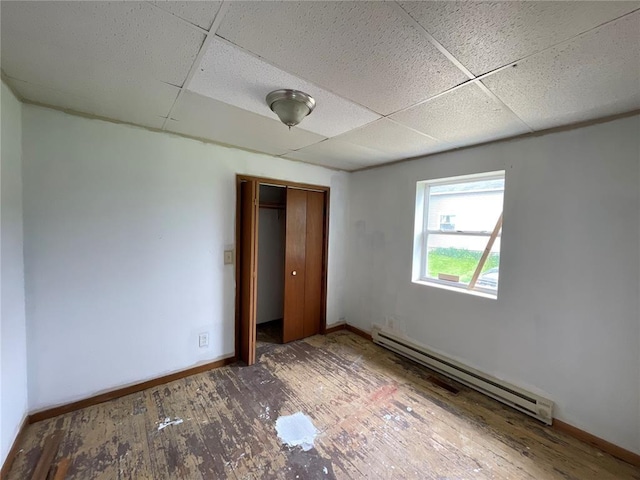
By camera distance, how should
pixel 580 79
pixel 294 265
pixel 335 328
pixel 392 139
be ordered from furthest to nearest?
pixel 335 328 < pixel 294 265 < pixel 392 139 < pixel 580 79

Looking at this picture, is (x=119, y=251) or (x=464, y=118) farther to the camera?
(x=119, y=251)

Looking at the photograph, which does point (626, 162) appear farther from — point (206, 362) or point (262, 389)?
point (206, 362)

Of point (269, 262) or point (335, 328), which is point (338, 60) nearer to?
point (269, 262)

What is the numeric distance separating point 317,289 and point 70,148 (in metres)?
2.78

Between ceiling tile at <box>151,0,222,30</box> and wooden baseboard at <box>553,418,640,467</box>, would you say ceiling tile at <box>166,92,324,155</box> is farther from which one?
wooden baseboard at <box>553,418,640,467</box>

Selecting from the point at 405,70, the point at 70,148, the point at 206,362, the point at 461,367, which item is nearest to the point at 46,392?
the point at 206,362

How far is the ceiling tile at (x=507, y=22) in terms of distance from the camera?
91cm

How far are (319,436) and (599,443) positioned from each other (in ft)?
6.25

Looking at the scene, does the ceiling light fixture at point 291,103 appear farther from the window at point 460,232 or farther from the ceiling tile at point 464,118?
the window at point 460,232

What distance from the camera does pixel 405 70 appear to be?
4.24 feet

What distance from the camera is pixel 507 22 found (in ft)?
3.22

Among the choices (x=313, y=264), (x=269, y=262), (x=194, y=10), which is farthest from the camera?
(x=269, y=262)

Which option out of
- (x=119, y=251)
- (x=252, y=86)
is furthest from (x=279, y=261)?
(x=252, y=86)

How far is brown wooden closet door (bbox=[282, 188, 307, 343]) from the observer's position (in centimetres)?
322
